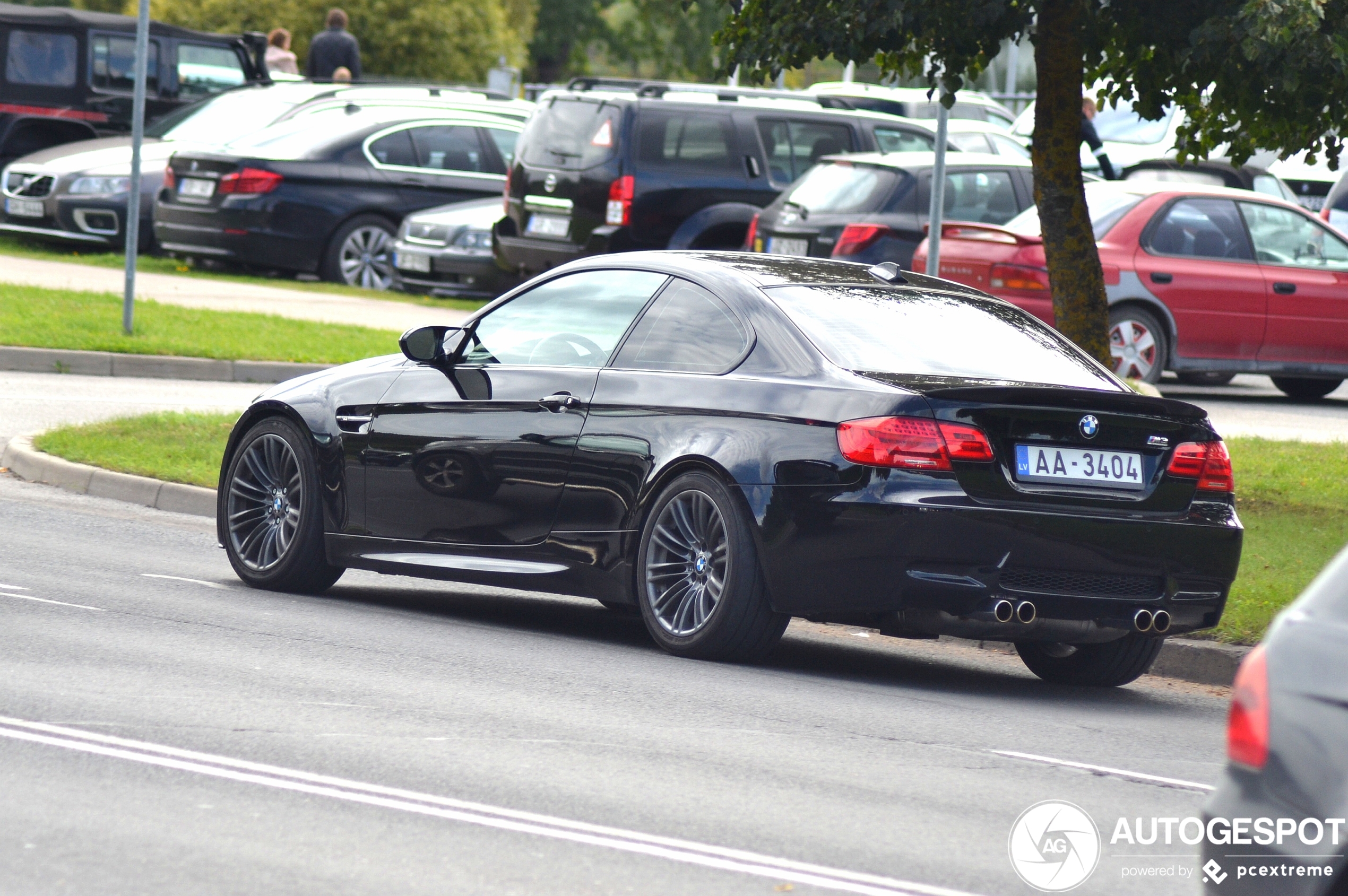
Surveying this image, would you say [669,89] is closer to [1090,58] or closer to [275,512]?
[1090,58]

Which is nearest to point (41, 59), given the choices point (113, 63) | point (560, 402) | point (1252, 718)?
point (113, 63)

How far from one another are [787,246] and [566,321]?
962 cm

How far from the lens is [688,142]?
20734 millimetres

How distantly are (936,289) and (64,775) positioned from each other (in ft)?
13.5

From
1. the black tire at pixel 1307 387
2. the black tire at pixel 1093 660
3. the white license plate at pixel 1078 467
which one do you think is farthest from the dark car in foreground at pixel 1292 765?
the black tire at pixel 1307 387

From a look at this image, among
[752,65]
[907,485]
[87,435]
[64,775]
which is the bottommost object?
[87,435]

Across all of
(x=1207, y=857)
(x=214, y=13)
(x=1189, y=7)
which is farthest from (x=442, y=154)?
(x=214, y=13)

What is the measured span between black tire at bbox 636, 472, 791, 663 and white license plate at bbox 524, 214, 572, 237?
12829 mm

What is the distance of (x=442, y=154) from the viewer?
2439cm

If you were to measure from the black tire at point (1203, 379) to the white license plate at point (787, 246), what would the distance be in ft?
13.6

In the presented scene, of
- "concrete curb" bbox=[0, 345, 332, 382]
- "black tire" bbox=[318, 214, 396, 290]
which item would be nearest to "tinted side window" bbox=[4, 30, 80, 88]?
"black tire" bbox=[318, 214, 396, 290]

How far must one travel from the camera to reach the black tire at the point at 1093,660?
810 cm

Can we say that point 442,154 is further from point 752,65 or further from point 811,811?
point 811,811

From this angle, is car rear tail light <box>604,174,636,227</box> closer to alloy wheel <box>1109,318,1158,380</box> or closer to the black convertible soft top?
alloy wheel <box>1109,318,1158,380</box>
